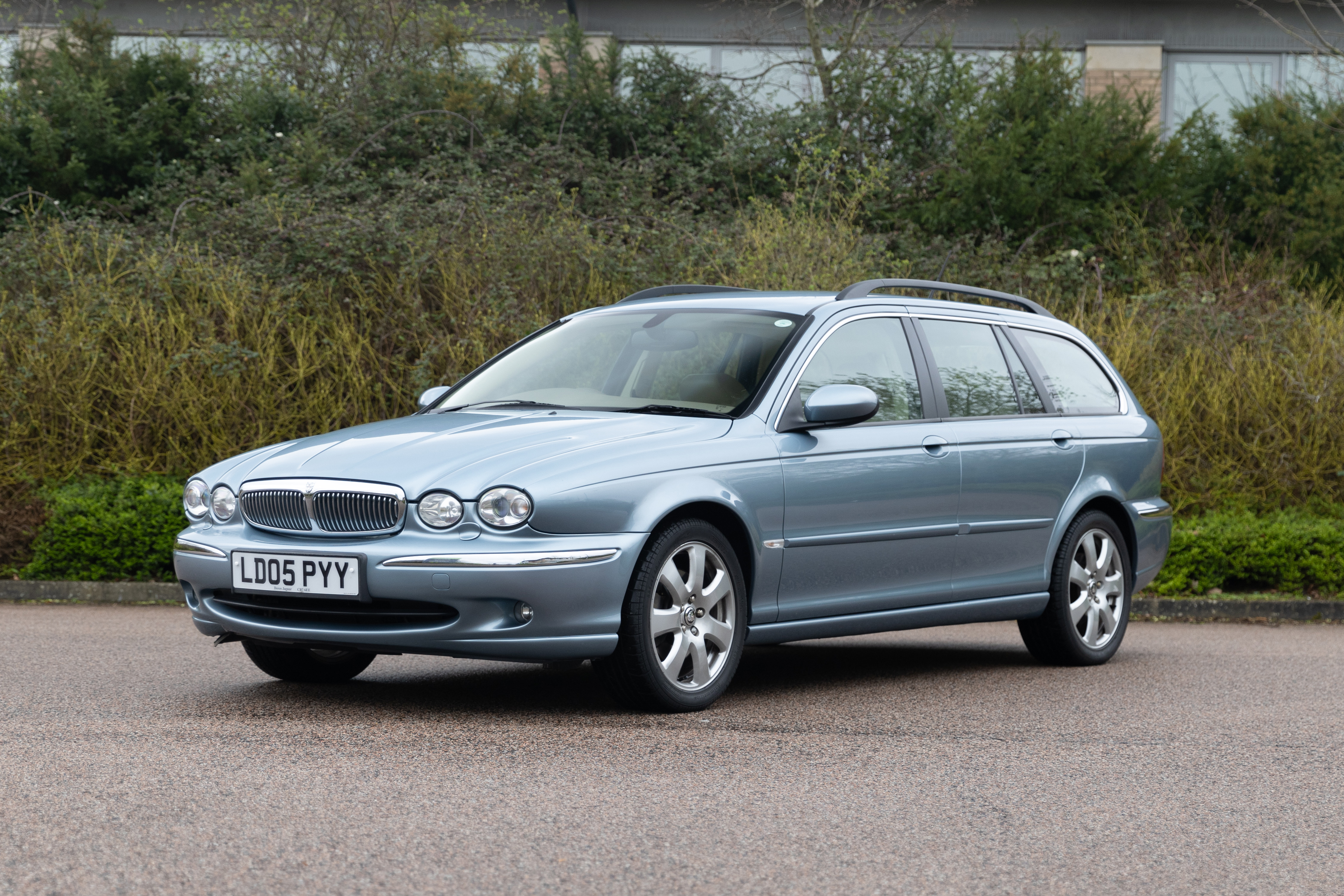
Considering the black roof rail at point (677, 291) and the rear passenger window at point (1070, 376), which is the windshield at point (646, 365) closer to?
the black roof rail at point (677, 291)

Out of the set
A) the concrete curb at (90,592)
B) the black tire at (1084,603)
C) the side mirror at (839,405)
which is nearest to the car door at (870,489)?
the side mirror at (839,405)

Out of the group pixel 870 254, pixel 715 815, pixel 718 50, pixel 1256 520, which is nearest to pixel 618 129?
pixel 718 50

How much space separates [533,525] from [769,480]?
3.87 feet

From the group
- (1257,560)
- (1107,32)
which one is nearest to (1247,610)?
(1257,560)

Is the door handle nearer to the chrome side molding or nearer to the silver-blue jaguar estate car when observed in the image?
the silver-blue jaguar estate car

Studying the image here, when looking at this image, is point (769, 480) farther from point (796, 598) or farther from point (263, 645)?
point (263, 645)

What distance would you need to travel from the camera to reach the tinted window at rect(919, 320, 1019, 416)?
796 cm

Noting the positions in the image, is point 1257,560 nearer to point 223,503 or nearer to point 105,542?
point 223,503

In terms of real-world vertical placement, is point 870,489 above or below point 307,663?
above

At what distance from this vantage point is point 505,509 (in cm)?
602

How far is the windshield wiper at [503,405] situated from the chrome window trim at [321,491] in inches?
46.0

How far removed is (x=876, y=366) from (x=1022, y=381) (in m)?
1.19

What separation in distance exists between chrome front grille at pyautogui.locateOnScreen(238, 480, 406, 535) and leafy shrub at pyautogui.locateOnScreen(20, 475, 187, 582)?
5.92 m

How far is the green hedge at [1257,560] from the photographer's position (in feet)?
39.8
